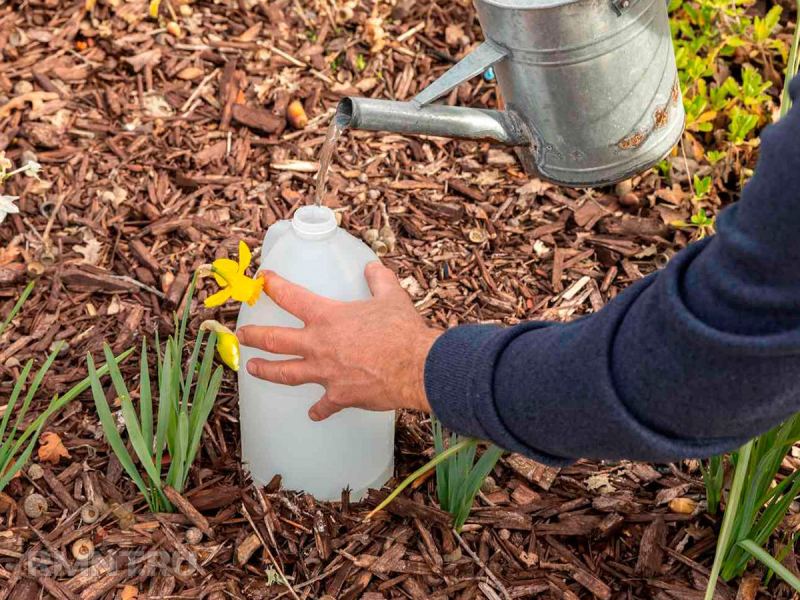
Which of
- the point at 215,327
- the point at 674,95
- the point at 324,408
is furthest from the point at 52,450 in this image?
the point at 674,95

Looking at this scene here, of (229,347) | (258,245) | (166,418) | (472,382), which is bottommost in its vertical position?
(258,245)

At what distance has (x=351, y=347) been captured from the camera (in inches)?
52.6

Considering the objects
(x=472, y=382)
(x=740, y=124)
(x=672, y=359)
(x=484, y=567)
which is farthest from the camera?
(x=740, y=124)

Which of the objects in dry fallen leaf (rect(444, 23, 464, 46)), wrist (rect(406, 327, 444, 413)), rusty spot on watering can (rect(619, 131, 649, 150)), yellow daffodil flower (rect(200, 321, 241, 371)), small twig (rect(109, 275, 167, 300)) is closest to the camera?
wrist (rect(406, 327, 444, 413))

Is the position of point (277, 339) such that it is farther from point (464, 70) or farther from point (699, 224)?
point (699, 224)

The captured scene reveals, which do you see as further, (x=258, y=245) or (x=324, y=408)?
(x=258, y=245)

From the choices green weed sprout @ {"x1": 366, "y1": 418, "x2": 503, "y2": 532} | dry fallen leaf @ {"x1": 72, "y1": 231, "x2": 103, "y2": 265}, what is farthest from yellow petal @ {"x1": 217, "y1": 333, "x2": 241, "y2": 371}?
dry fallen leaf @ {"x1": 72, "y1": 231, "x2": 103, "y2": 265}

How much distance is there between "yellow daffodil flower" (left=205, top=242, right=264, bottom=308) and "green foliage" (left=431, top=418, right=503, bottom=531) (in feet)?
1.33

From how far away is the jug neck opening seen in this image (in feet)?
5.03

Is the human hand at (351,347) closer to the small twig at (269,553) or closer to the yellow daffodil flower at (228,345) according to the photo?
the yellow daffodil flower at (228,345)

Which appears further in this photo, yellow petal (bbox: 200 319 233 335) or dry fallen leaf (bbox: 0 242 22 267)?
dry fallen leaf (bbox: 0 242 22 267)

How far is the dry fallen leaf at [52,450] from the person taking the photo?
178cm

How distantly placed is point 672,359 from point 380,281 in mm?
614

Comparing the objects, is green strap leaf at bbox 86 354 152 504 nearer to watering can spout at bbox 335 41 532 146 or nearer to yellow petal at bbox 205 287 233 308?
yellow petal at bbox 205 287 233 308
